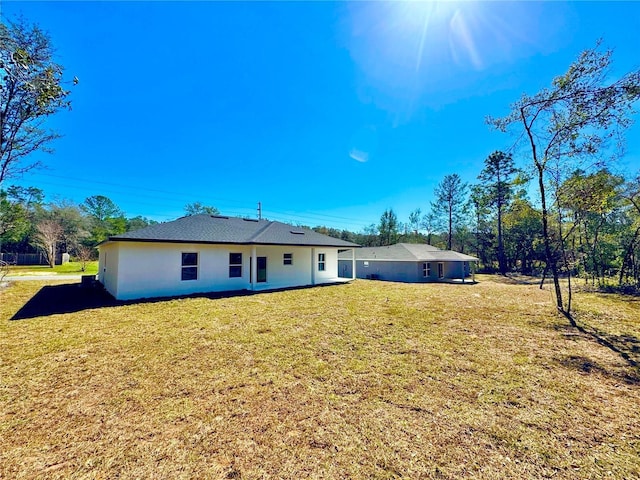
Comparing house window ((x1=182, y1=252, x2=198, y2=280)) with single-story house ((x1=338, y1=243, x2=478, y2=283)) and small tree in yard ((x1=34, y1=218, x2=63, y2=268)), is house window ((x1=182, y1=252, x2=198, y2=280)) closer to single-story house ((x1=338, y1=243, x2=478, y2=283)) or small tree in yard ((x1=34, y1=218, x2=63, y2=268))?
single-story house ((x1=338, y1=243, x2=478, y2=283))

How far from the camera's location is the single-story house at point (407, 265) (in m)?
19.4

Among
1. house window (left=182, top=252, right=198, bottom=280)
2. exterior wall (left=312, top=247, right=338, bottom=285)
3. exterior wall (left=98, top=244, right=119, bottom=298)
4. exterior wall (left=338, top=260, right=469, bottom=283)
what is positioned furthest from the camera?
exterior wall (left=338, top=260, right=469, bottom=283)

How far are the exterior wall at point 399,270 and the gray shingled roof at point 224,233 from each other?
19.6ft

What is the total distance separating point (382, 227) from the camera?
1416 inches

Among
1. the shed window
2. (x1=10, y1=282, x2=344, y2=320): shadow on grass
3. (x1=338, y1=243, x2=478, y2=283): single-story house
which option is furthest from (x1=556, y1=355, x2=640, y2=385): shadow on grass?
(x1=338, y1=243, x2=478, y2=283): single-story house

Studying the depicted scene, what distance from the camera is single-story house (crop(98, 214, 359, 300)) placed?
31.2 ft

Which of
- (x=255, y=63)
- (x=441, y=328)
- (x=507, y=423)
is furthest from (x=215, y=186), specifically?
(x=507, y=423)

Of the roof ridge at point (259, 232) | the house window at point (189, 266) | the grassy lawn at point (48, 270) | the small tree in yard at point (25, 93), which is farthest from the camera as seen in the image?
the grassy lawn at point (48, 270)

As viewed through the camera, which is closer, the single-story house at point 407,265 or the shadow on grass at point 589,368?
the shadow on grass at point 589,368

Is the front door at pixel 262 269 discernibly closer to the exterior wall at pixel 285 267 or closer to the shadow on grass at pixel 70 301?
the exterior wall at pixel 285 267

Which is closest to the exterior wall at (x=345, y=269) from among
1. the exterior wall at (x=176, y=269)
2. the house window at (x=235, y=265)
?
the exterior wall at (x=176, y=269)

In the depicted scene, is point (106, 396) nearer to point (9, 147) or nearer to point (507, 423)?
point (507, 423)

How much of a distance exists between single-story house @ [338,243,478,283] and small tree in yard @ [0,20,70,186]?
1703cm

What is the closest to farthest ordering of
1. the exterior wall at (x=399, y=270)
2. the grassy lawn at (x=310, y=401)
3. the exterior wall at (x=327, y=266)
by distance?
the grassy lawn at (x=310, y=401)
the exterior wall at (x=327, y=266)
the exterior wall at (x=399, y=270)
